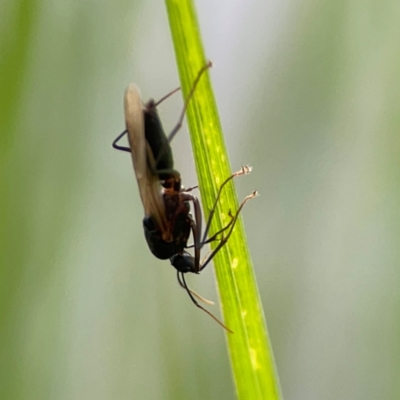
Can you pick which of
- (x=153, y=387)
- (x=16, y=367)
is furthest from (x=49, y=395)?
(x=153, y=387)

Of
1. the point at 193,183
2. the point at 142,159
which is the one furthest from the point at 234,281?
the point at 193,183

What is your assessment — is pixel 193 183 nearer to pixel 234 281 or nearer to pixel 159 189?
pixel 159 189

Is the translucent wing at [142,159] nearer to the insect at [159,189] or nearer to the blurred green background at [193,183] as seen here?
the insect at [159,189]

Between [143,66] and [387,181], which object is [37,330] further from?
[387,181]

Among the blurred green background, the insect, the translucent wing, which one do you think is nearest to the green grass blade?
the insect

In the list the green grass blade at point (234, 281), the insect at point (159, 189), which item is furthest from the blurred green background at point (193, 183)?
the green grass blade at point (234, 281)

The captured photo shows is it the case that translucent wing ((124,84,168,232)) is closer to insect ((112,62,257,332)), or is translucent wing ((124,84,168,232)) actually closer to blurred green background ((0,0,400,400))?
insect ((112,62,257,332))
